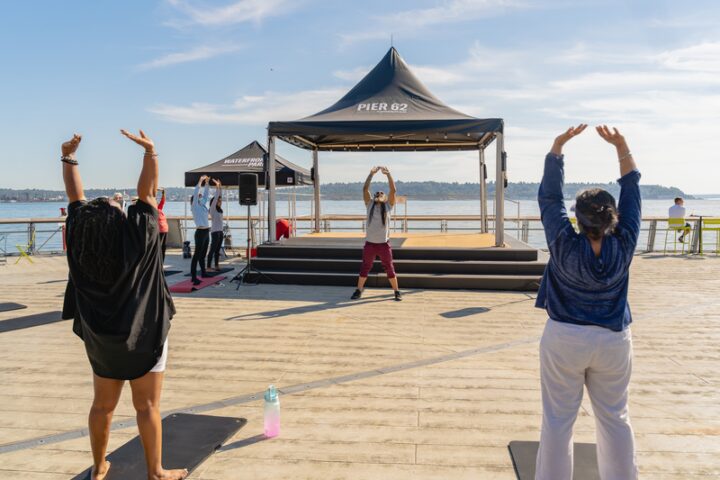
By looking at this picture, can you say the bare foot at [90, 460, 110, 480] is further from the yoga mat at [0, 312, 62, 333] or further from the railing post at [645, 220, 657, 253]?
the railing post at [645, 220, 657, 253]

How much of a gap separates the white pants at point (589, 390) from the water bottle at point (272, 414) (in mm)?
1764

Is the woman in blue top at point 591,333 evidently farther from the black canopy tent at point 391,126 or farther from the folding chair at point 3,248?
the folding chair at point 3,248

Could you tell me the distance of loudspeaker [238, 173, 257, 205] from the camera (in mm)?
10133

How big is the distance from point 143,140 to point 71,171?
538 mm

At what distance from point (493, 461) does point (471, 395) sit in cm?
113

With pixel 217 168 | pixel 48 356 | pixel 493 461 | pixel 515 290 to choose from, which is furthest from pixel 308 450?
pixel 217 168

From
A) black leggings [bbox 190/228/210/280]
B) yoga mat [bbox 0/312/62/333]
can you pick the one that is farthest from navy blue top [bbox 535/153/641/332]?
black leggings [bbox 190/228/210/280]

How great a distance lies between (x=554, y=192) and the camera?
2.66 meters

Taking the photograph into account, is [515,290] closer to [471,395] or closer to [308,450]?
[471,395]

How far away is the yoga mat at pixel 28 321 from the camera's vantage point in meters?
6.82

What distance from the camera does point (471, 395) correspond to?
442cm

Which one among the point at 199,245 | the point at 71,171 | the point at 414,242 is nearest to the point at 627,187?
the point at 71,171

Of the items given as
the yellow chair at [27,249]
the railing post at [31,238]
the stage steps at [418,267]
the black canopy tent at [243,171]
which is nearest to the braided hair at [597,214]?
the stage steps at [418,267]

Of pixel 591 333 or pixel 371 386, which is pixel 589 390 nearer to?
pixel 591 333
